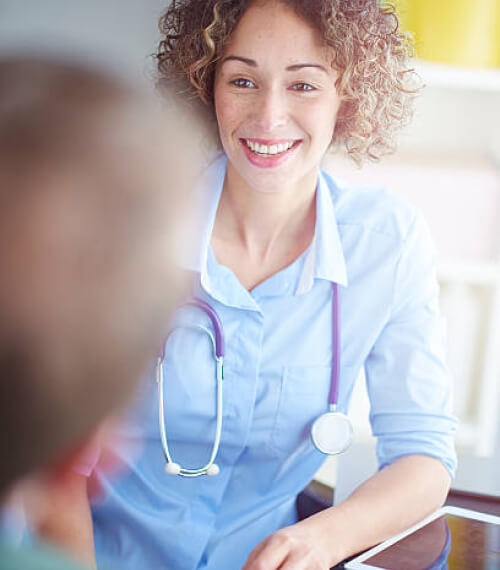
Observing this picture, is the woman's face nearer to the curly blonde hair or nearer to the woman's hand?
the curly blonde hair

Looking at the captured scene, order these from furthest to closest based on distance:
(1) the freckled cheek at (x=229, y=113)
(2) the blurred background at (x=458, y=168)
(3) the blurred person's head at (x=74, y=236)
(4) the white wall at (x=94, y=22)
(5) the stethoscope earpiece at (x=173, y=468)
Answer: (4) the white wall at (x=94, y=22) → (2) the blurred background at (x=458, y=168) → (1) the freckled cheek at (x=229, y=113) → (5) the stethoscope earpiece at (x=173, y=468) → (3) the blurred person's head at (x=74, y=236)

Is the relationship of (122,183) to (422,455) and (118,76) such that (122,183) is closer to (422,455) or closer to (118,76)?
(118,76)

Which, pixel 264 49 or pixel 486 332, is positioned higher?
pixel 264 49

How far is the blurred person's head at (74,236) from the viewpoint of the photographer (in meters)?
0.27

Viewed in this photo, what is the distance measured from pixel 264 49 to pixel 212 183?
199 mm

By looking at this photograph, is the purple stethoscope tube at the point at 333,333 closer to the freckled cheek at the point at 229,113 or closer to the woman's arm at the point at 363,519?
the woman's arm at the point at 363,519

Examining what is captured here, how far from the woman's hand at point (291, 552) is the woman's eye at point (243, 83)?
56 cm

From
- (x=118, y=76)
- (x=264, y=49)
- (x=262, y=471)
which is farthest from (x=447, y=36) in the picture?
(x=118, y=76)

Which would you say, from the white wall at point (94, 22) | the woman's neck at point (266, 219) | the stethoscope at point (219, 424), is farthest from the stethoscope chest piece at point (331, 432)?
the white wall at point (94, 22)

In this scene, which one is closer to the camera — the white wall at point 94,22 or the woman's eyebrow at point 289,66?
the woman's eyebrow at point 289,66

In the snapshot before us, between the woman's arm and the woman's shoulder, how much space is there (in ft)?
1.02

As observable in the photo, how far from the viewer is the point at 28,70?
0.93 ft

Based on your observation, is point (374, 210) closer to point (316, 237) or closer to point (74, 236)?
point (316, 237)

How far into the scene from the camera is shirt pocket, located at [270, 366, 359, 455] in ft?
3.29
